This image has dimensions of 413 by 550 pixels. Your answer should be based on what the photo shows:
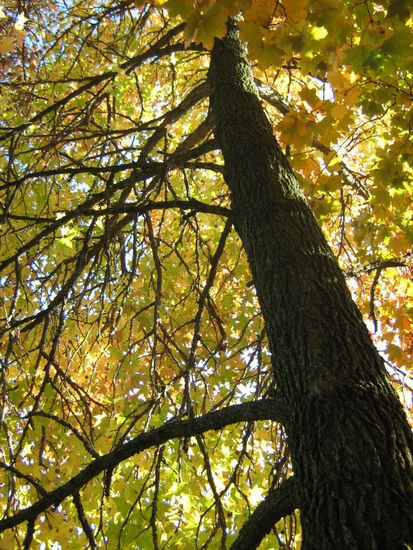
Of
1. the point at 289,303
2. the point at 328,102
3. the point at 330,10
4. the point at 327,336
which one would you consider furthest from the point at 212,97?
the point at 327,336

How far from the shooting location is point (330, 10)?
5.65 feet

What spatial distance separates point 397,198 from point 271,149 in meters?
0.95

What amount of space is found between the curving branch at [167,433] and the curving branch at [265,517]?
0.72 ft

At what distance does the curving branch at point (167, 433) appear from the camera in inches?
53.4

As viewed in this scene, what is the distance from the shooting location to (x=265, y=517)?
1274 millimetres

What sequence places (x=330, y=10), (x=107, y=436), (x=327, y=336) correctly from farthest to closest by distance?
(x=107, y=436) < (x=330, y=10) < (x=327, y=336)

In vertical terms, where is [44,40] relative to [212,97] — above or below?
above

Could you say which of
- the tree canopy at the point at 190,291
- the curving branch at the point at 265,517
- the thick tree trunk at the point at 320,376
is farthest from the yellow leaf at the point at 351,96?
the curving branch at the point at 265,517

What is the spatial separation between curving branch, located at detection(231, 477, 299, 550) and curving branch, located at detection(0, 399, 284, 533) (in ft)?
0.72

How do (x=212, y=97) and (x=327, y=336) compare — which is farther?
(x=212, y=97)

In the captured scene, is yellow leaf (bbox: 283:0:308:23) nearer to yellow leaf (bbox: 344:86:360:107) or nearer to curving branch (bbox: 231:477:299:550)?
yellow leaf (bbox: 344:86:360:107)

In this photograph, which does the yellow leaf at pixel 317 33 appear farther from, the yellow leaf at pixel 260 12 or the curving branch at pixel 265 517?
the curving branch at pixel 265 517

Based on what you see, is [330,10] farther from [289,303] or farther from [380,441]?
[380,441]

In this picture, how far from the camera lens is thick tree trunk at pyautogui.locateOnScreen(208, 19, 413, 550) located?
1034 mm
